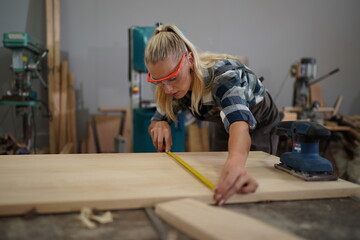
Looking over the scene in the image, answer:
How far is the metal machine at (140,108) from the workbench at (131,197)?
1.92 m

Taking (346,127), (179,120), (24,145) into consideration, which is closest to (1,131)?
(24,145)

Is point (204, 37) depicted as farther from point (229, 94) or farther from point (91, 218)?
point (91, 218)

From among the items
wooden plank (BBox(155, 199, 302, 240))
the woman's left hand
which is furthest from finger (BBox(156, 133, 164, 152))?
wooden plank (BBox(155, 199, 302, 240))

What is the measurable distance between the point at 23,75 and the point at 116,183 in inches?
106

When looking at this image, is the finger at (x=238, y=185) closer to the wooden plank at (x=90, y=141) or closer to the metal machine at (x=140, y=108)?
Result: the metal machine at (x=140, y=108)

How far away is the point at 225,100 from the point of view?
4.30 ft

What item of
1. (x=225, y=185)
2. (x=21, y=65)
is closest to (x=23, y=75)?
(x=21, y=65)

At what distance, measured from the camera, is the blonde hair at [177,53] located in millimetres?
1339

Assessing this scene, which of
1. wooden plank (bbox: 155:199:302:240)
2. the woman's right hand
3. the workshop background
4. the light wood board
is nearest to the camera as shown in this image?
wooden plank (bbox: 155:199:302:240)

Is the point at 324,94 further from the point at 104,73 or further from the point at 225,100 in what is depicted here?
the point at 225,100

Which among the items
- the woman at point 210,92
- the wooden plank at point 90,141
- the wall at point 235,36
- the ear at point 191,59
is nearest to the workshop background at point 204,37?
the wall at point 235,36

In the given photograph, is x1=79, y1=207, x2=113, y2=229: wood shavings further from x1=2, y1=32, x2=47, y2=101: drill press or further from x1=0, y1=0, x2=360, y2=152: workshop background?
x1=0, y1=0, x2=360, y2=152: workshop background

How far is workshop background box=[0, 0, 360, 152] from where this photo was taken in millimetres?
3926

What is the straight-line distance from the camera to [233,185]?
94 centimetres
